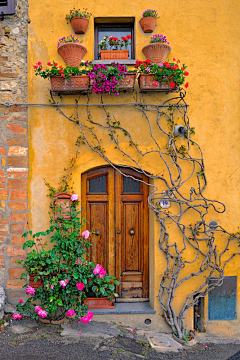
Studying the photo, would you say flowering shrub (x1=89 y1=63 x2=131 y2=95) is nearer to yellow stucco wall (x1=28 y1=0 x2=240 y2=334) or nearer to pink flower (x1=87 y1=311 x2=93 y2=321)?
yellow stucco wall (x1=28 y1=0 x2=240 y2=334)

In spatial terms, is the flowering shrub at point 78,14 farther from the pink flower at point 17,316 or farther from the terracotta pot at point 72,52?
the pink flower at point 17,316

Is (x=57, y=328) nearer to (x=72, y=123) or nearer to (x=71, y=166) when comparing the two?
(x=71, y=166)

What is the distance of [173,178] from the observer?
→ 3889 mm

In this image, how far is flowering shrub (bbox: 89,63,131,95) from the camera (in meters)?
3.50

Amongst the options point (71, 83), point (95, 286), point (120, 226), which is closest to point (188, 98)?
point (71, 83)

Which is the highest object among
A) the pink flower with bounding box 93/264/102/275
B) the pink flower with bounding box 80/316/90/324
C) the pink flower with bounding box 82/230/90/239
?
the pink flower with bounding box 82/230/90/239

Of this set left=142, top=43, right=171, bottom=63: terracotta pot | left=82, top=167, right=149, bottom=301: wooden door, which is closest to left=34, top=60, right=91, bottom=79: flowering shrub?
left=142, top=43, right=171, bottom=63: terracotta pot

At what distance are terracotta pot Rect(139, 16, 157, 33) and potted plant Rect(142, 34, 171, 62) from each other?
0.12 metres

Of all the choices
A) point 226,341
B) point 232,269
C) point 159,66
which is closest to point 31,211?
point 159,66

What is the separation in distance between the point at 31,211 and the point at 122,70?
6.84 ft

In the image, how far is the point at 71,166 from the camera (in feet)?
12.5

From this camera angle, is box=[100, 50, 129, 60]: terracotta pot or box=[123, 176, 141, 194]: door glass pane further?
box=[123, 176, 141, 194]: door glass pane

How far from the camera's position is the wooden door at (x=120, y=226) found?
13.1 ft

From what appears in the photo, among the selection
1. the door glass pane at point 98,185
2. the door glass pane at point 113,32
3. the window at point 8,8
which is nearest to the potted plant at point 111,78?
the door glass pane at point 113,32
